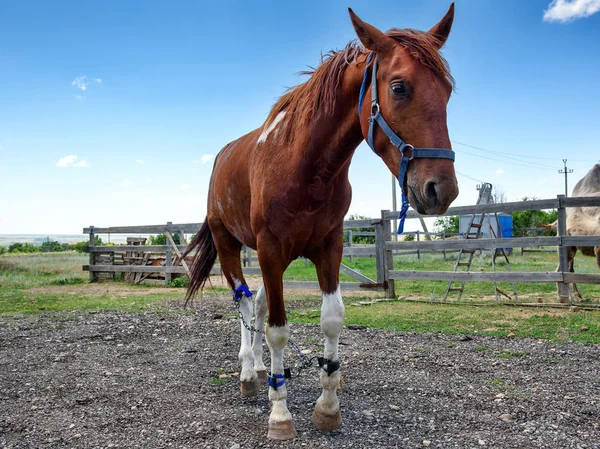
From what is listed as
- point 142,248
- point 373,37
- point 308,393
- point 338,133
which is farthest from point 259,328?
point 142,248

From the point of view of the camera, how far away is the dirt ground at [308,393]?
279 centimetres

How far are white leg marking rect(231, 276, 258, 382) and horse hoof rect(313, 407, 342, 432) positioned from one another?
2.94ft

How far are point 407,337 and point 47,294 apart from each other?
9113 mm

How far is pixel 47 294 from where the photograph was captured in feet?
35.1

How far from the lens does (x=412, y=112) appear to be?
223 cm

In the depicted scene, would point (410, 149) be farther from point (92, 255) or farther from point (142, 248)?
point (92, 255)

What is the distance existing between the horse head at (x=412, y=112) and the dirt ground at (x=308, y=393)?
1.59 meters

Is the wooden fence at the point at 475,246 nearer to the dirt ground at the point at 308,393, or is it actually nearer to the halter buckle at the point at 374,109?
the dirt ground at the point at 308,393

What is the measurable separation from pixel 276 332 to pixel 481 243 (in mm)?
6306

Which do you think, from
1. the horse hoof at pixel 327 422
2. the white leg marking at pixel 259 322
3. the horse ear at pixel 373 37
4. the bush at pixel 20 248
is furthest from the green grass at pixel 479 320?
the bush at pixel 20 248

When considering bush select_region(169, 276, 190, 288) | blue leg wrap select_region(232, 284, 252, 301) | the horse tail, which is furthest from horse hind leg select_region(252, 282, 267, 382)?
bush select_region(169, 276, 190, 288)

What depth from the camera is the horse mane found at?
2.31 m

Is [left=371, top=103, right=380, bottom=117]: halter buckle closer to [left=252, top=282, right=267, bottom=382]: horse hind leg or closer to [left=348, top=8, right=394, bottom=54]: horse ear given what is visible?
[left=348, top=8, right=394, bottom=54]: horse ear

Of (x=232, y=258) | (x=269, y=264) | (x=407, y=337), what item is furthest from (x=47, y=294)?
(x=269, y=264)
